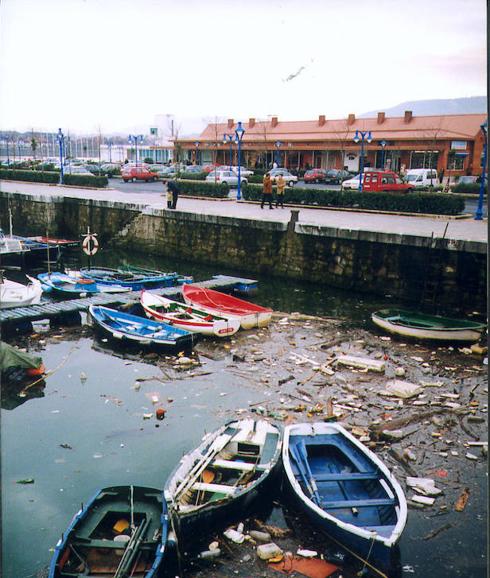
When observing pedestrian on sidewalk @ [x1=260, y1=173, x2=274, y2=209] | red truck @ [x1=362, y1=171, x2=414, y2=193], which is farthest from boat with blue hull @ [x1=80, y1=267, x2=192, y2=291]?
red truck @ [x1=362, y1=171, x2=414, y2=193]

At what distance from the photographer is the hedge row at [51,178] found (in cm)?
3744

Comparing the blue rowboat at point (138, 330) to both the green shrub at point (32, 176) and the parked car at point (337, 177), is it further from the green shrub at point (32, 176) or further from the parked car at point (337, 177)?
the parked car at point (337, 177)

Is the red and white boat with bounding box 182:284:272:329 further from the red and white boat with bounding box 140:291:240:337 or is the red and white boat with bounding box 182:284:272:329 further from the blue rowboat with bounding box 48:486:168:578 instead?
the blue rowboat with bounding box 48:486:168:578

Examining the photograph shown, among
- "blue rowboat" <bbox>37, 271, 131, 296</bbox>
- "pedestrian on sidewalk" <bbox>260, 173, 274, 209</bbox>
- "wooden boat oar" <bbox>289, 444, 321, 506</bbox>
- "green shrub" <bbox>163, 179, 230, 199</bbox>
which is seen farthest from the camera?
"green shrub" <bbox>163, 179, 230, 199</bbox>

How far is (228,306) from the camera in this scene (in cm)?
1573

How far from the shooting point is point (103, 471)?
8172 mm

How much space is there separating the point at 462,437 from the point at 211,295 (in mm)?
8706

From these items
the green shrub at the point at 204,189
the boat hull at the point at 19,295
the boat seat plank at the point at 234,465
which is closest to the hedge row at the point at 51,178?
the green shrub at the point at 204,189

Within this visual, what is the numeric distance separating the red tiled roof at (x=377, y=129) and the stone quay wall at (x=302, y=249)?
22.7 metres

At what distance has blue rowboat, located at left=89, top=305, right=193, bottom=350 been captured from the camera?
42.1 feet

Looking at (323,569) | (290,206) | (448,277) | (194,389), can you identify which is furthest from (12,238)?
(323,569)

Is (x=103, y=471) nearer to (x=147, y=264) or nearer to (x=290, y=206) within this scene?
(x=147, y=264)

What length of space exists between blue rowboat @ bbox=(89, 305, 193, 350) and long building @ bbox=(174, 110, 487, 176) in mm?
28714

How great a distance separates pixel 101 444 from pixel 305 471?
11.1 ft
